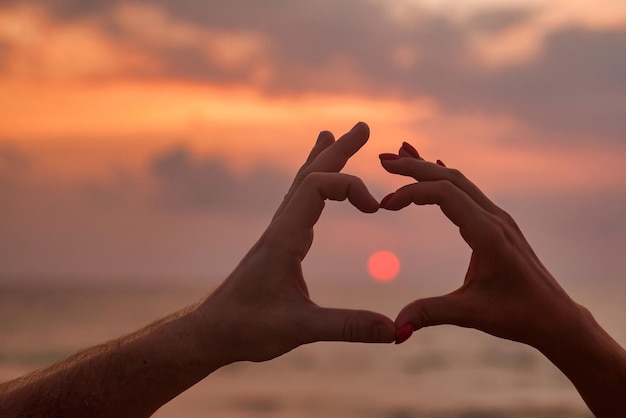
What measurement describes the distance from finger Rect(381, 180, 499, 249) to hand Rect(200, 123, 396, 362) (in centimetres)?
21

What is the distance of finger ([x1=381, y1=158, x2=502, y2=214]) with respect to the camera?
282cm

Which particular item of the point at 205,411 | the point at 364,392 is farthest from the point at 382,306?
the point at 205,411

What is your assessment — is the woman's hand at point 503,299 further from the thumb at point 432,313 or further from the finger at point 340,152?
the finger at point 340,152

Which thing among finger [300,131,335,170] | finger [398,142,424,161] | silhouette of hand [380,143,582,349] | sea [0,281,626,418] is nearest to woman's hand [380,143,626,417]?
silhouette of hand [380,143,582,349]

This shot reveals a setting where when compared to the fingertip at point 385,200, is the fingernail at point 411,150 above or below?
above

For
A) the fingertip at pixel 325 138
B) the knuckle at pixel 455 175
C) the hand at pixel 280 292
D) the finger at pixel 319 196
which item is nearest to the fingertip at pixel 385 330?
the hand at pixel 280 292

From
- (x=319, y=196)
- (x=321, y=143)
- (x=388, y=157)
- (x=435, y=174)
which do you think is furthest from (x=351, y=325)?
(x=321, y=143)

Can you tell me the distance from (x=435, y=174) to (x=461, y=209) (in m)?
0.24

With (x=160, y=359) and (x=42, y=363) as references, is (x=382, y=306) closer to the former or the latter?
(x=42, y=363)

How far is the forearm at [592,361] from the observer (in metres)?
2.74

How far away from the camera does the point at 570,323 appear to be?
2.72 m

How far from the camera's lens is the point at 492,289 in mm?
2682

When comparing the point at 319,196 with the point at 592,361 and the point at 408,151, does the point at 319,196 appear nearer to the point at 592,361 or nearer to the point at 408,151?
the point at 408,151

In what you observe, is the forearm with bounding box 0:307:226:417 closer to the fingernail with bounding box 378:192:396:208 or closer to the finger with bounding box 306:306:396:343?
the finger with bounding box 306:306:396:343
